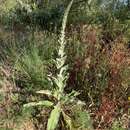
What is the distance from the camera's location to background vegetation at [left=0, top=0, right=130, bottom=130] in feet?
17.3

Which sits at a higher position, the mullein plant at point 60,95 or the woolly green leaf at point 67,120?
the mullein plant at point 60,95

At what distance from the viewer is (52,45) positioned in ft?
20.6

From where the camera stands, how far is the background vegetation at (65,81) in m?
5.27

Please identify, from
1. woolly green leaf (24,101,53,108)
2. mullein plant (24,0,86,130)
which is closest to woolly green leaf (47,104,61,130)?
mullein plant (24,0,86,130)

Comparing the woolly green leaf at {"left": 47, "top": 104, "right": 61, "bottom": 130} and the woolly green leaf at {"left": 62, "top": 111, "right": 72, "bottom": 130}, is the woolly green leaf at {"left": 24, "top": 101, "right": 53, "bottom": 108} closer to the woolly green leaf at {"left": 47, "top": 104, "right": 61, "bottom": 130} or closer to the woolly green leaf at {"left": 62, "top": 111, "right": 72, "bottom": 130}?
the woolly green leaf at {"left": 47, "top": 104, "right": 61, "bottom": 130}

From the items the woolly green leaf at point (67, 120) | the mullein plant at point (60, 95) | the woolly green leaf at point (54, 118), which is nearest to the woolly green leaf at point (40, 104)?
the mullein plant at point (60, 95)

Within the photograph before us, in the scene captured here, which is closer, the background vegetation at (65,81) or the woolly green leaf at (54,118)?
the woolly green leaf at (54,118)

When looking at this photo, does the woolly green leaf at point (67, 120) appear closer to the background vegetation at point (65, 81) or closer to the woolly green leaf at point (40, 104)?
the background vegetation at point (65, 81)

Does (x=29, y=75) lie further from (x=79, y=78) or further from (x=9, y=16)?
(x=9, y=16)

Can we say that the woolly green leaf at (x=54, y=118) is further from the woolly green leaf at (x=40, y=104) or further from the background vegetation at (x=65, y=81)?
the woolly green leaf at (x=40, y=104)

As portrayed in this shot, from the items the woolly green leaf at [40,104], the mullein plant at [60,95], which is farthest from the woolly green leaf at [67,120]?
the woolly green leaf at [40,104]

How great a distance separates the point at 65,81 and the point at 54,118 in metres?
0.51

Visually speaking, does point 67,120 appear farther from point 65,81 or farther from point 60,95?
point 65,81

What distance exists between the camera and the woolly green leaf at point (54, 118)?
16.7 feet
